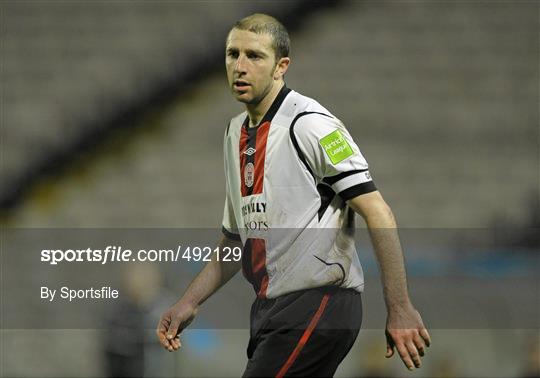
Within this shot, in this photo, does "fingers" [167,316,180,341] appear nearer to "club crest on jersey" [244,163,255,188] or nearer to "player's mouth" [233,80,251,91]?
"club crest on jersey" [244,163,255,188]

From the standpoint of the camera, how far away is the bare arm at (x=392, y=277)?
2748 millimetres

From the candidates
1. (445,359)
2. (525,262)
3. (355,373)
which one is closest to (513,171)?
(525,262)

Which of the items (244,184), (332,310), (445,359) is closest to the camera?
(332,310)

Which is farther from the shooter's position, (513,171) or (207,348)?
(513,171)

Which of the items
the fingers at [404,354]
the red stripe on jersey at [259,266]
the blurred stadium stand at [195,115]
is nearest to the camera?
the fingers at [404,354]

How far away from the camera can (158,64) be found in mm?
6766

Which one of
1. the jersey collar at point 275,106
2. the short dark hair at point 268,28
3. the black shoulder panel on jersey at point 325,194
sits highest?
the short dark hair at point 268,28

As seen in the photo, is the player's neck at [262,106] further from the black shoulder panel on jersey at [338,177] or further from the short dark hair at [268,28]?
the black shoulder panel on jersey at [338,177]

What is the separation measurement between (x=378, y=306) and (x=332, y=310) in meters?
2.21

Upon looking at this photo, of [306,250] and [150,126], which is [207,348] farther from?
[306,250]

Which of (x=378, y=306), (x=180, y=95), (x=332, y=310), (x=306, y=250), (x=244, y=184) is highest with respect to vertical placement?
(x=180, y=95)

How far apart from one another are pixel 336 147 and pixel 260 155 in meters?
0.26

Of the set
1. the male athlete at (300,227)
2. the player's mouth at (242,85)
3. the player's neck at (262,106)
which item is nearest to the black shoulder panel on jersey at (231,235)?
the male athlete at (300,227)

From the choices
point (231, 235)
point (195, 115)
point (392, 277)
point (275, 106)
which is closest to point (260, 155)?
point (275, 106)
